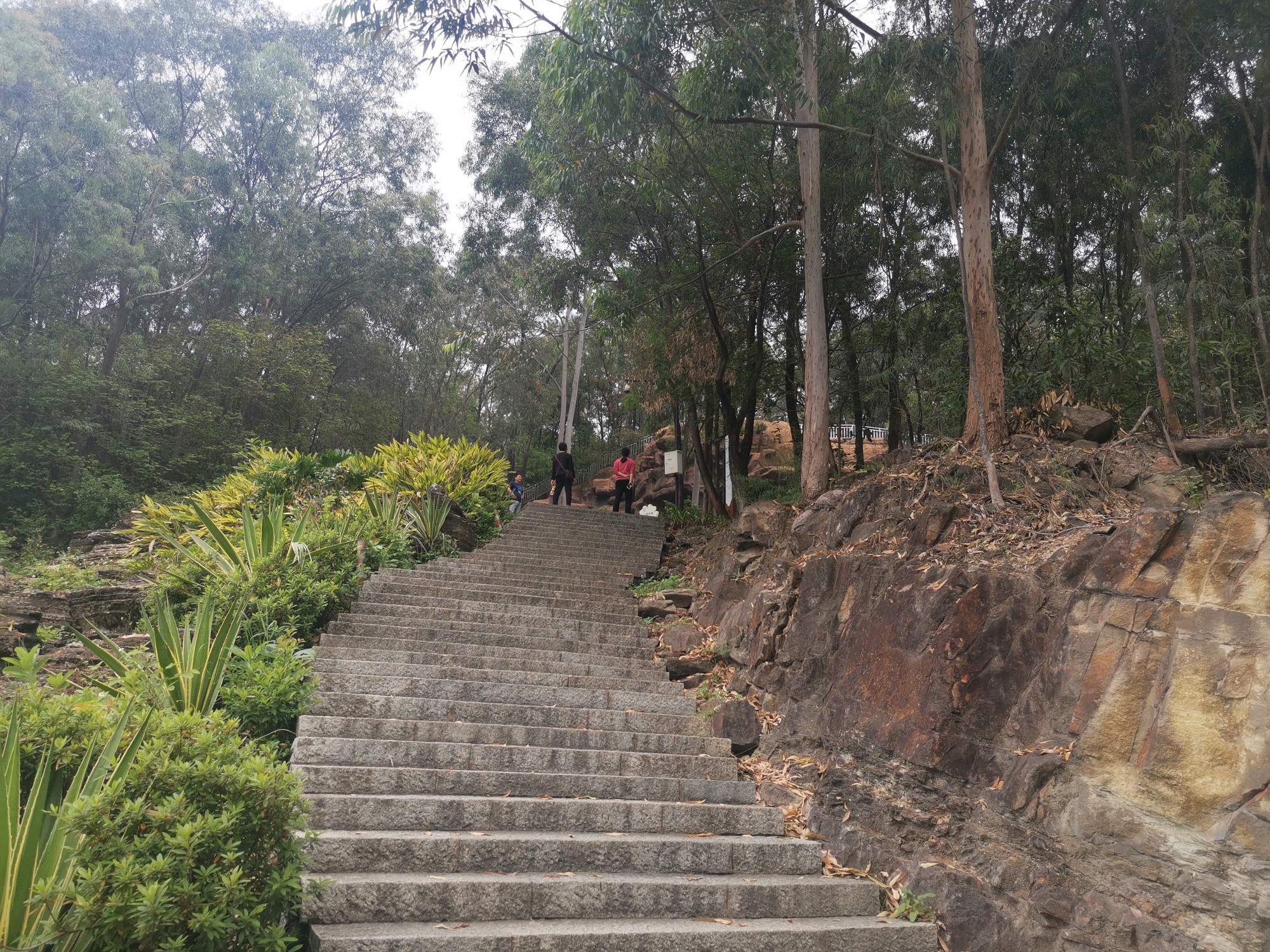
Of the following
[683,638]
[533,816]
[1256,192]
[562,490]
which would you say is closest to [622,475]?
[562,490]

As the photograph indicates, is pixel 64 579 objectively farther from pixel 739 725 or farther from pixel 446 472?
pixel 739 725

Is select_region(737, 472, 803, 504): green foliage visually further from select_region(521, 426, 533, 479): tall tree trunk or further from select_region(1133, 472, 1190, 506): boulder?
select_region(521, 426, 533, 479): tall tree trunk

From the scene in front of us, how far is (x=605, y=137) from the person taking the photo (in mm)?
12023

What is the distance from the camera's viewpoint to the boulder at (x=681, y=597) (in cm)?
914

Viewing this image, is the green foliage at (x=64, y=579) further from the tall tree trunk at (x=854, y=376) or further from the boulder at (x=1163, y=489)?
the tall tree trunk at (x=854, y=376)

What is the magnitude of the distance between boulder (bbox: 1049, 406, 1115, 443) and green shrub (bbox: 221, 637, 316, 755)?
6194 millimetres

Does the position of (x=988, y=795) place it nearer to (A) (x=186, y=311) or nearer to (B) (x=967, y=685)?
(B) (x=967, y=685)

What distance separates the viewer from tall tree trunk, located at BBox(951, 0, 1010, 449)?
23.5 feet

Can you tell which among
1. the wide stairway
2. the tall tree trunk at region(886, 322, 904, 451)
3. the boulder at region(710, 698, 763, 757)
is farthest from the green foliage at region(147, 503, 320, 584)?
the tall tree trunk at region(886, 322, 904, 451)

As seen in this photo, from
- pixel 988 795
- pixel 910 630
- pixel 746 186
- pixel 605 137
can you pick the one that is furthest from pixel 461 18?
pixel 988 795

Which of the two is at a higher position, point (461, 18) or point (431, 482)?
point (461, 18)

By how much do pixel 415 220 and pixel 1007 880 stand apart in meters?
27.5

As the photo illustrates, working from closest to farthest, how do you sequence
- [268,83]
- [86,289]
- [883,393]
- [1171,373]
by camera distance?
[1171,373] → [883,393] → [86,289] → [268,83]

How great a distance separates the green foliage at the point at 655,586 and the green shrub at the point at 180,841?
7065 millimetres
